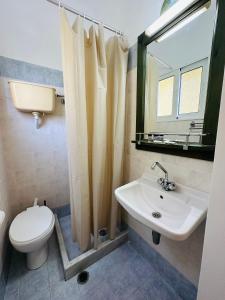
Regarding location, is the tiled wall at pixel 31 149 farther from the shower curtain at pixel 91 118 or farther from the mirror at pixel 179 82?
the mirror at pixel 179 82

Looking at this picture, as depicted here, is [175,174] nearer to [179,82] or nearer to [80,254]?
[179,82]

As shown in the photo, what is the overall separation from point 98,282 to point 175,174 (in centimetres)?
116

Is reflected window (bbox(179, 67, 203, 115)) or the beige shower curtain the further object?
the beige shower curtain

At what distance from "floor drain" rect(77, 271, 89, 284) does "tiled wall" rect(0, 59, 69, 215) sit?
0.92 meters

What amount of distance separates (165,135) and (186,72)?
0.48 meters

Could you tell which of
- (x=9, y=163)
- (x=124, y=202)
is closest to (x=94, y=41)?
(x=124, y=202)

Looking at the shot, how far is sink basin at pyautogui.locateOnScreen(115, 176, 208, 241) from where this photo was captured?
67 cm

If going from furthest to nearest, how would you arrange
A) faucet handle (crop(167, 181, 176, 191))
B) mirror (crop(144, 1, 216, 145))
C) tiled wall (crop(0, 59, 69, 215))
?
tiled wall (crop(0, 59, 69, 215)) < faucet handle (crop(167, 181, 176, 191)) < mirror (crop(144, 1, 216, 145))

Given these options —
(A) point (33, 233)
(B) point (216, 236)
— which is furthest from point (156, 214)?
(A) point (33, 233)

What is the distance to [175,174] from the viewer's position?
103 centimetres

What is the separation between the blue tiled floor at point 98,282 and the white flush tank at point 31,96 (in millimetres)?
1579

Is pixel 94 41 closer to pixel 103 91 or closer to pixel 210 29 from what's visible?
pixel 103 91

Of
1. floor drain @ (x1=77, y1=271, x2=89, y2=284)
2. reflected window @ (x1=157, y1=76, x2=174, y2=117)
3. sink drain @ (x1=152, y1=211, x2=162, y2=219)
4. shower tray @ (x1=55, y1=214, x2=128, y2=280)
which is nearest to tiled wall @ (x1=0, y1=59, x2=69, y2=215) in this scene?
shower tray @ (x1=55, y1=214, x2=128, y2=280)

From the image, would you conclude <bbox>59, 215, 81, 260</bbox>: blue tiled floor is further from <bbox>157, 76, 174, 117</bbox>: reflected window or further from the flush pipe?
<bbox>157, 76, 174, 117</bbox>: reflected window
